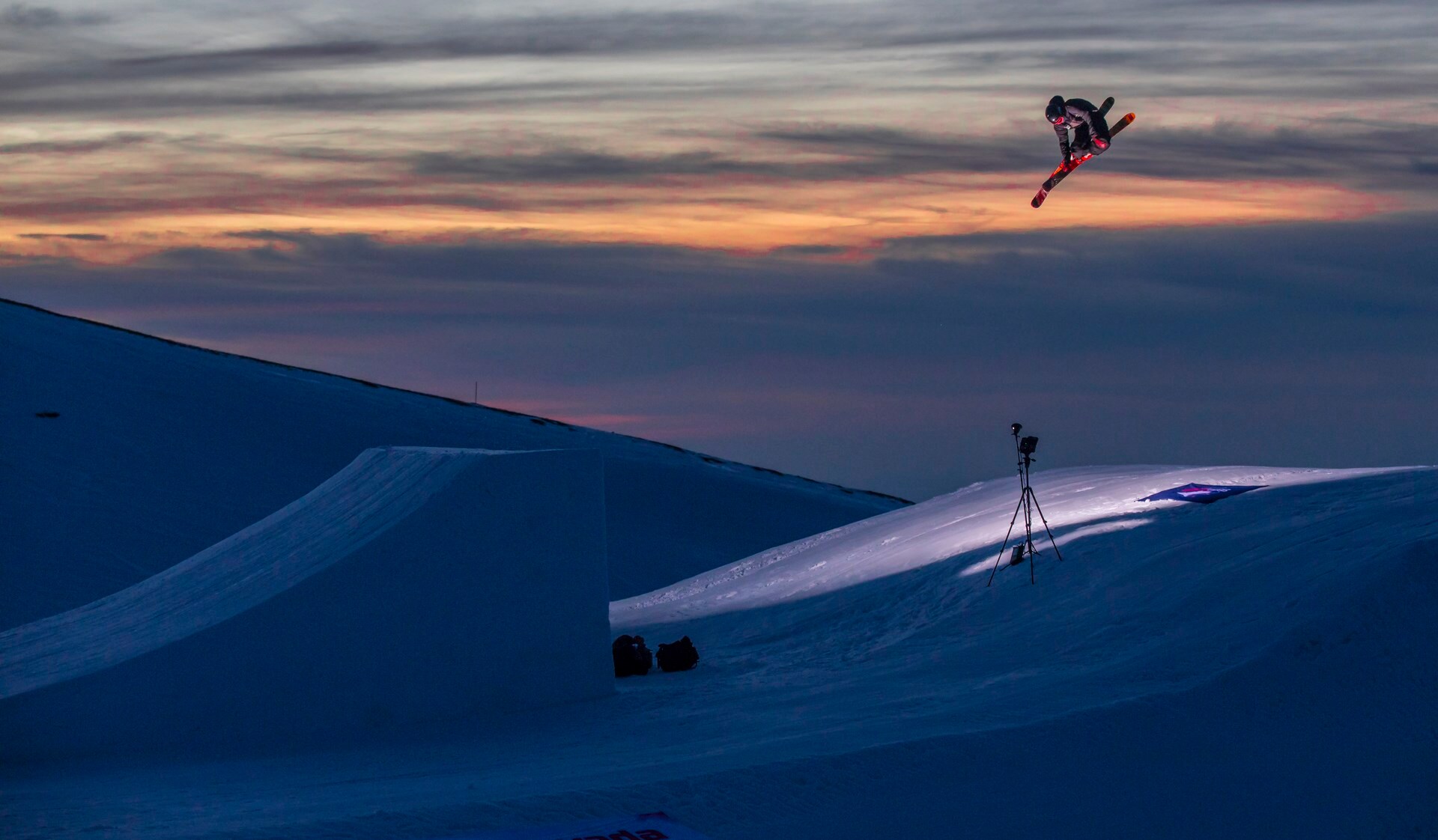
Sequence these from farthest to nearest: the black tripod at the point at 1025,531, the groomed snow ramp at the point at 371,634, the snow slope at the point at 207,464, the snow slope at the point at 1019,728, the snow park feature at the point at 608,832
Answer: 1. the snow slope at the point at 207,464
2. the black tripod at the point at 1025,531
3. the groomed snow ramp at the point at 371,634
4. the snow slope at the point at 1019,728
5. the snow park feature at the point at 608,832

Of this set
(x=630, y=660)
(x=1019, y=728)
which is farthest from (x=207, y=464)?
(x=1019, y=728)

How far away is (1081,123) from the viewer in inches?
441

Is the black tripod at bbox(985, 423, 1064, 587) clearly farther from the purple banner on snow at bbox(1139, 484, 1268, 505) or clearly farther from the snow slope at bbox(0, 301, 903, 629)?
the snow slope at bbox(0, 301, 903, 629)

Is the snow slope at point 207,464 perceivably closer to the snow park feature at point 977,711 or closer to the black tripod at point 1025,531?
the snow park feature at point 977,711

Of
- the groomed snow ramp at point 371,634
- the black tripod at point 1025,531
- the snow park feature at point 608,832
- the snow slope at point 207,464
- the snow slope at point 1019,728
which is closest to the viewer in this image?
the snow park feature at point 608,832

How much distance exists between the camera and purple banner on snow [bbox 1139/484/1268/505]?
40.3ft

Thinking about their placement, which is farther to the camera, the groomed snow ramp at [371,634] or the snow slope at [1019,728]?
the groomed snow ramp at [371,634]

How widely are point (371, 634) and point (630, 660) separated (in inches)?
100

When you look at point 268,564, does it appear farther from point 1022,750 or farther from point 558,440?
point 558,440

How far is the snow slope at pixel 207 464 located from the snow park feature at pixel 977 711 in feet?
29.7

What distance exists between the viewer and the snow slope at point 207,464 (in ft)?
64.4

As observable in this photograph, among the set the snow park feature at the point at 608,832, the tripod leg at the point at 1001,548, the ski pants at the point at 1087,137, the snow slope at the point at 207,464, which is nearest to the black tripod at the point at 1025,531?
the tripod leg at the point at 1001,548

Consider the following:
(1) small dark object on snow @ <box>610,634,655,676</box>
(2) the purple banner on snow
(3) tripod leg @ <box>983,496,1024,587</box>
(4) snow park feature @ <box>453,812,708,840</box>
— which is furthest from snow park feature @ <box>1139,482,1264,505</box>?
(4) snow park feature @ <box>453,812,708,840</box>

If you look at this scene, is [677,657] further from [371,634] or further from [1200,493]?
[1200,493]
